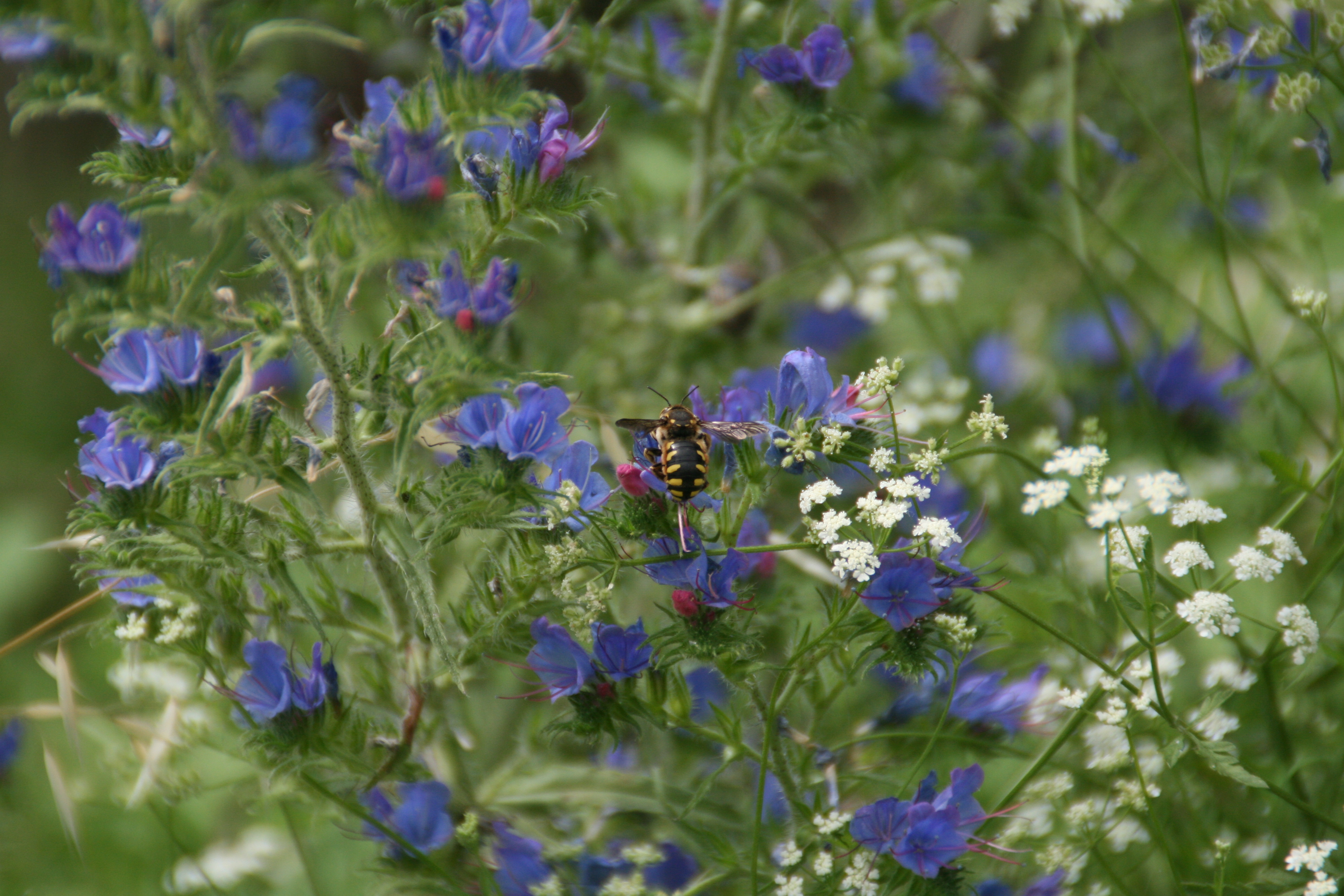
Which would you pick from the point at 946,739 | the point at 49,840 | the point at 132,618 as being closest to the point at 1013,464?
the point at 946,739

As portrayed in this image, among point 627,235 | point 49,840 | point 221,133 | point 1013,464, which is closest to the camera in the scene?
point 221,133

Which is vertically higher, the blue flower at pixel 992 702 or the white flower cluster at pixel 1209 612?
the white flower cluster at pixel 1209 612

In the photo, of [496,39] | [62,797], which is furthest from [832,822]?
[62,797]

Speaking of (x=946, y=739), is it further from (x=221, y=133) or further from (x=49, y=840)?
(x=49, y=840)

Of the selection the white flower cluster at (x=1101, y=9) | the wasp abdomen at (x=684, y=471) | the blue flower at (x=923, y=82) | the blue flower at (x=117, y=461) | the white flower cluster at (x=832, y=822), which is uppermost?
the white flower cluster at (x=1101, y=9)

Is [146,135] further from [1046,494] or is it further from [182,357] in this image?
[1046,494]

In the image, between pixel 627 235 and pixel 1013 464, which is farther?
pixel 627 235

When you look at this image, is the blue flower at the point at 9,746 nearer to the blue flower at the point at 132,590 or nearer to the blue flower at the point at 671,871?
the blue flower at the point at 132,590

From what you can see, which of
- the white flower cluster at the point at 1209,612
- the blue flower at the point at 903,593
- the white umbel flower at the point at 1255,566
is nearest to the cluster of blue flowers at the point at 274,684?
the blue flower at the point at 903,593
